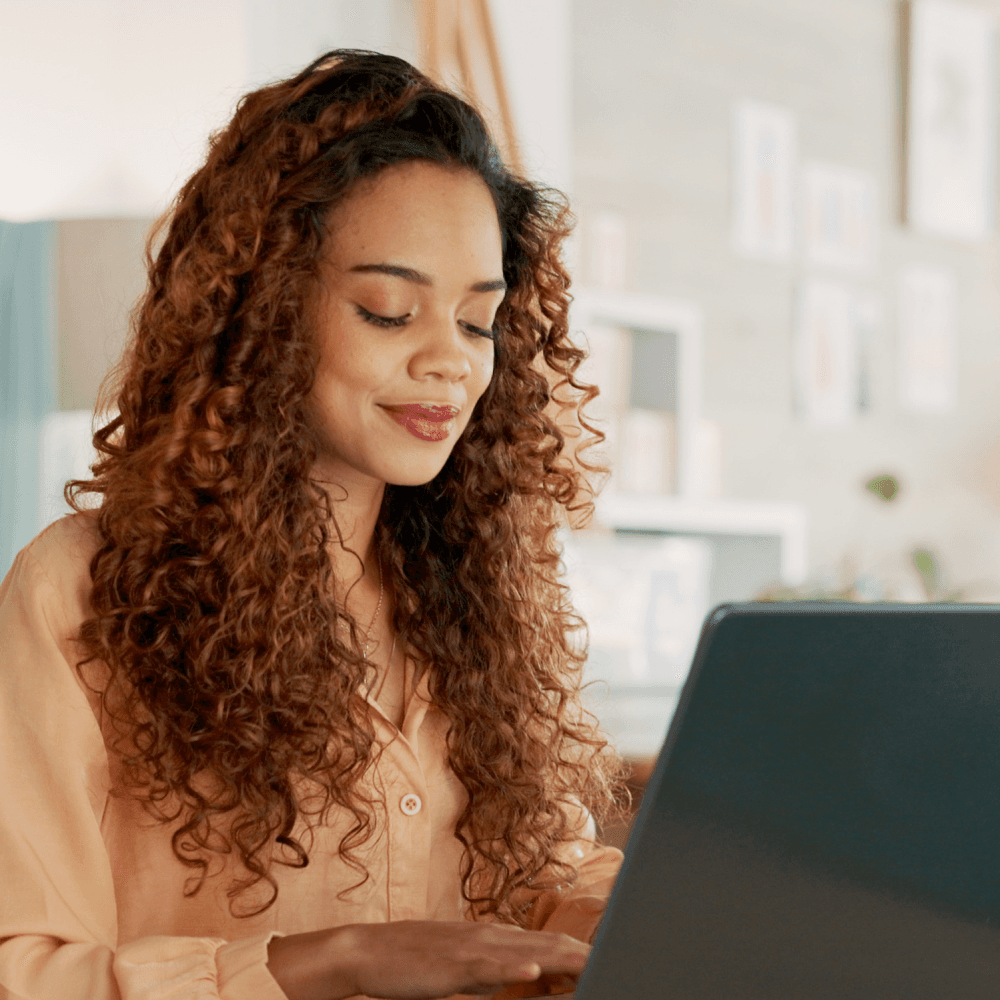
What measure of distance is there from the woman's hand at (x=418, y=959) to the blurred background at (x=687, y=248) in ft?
5.01

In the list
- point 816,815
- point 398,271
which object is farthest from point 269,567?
point 816,815

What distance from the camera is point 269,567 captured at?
110 centimetres

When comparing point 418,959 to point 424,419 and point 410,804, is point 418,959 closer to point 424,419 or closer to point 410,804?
point 410,804

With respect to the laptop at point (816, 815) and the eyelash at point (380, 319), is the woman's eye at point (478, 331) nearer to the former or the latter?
the eyelash at point (380, 319)

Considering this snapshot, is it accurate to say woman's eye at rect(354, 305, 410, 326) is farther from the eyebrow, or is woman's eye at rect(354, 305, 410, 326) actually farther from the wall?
the wall

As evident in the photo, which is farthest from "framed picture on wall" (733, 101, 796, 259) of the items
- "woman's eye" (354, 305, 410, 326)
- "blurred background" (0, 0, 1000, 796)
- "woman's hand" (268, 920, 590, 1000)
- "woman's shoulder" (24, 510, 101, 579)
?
"woman's hand" (268, 920, 590, 1000)

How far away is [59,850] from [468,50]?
229 cm

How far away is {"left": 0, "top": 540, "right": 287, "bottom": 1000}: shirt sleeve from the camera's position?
32.9 inches

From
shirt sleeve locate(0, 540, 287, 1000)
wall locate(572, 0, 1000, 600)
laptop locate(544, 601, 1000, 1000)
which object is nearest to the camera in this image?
laptop locate(544, 601, 1000, 1000)

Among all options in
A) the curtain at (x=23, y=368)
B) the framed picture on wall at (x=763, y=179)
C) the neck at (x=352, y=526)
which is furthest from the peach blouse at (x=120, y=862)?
the framed picture on wall at (x=763, y=179)

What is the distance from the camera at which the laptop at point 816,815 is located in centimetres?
55

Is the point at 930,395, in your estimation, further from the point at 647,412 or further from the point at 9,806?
the point at 9,806

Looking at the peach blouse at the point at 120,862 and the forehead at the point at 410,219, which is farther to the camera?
the forehead at the point at 410,219

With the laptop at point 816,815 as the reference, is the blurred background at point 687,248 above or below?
above
